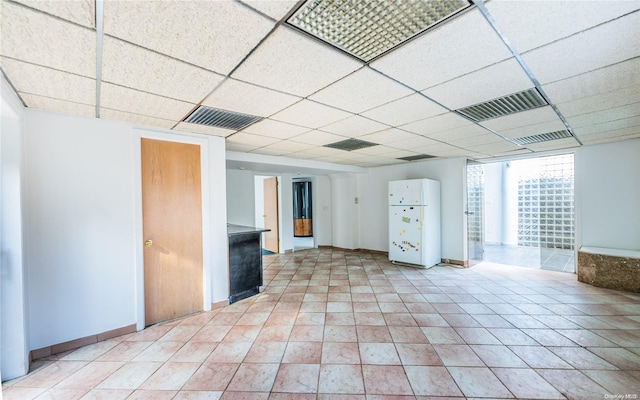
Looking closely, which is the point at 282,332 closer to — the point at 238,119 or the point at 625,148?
the point at 238,119

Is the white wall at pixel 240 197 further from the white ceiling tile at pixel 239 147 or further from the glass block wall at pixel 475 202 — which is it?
the glass block wall at pixel 475 202

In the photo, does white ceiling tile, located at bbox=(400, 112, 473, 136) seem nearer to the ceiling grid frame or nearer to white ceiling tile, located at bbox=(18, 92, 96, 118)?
the ceiling grid frame

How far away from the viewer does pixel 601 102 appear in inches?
96.7

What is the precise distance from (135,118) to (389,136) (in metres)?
3.11

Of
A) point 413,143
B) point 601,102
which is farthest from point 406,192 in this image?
point 601,102

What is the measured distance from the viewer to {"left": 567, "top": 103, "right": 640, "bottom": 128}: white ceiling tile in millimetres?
2668

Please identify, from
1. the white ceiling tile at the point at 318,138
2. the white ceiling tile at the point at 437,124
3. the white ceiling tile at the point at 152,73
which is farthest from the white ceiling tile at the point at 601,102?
the white ceiling tile at the point at 152,73

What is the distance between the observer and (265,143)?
4.03m

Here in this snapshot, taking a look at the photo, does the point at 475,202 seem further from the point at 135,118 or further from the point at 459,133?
the point at 135,118

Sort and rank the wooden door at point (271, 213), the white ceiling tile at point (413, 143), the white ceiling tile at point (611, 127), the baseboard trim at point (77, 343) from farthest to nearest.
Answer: the wooden door at point (271, 213)
the white ceiling tile at point (413, 143)
the white ceiling tile at point (611, 127)
the baseboard trim at point (77, 343)

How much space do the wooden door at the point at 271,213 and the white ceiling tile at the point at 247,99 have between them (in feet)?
15.8

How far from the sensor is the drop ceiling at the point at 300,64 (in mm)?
1251

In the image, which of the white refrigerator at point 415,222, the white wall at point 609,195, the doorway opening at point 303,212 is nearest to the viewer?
the white wall at point 609,195

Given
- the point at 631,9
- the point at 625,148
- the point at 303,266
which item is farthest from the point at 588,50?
the point at 303,266
